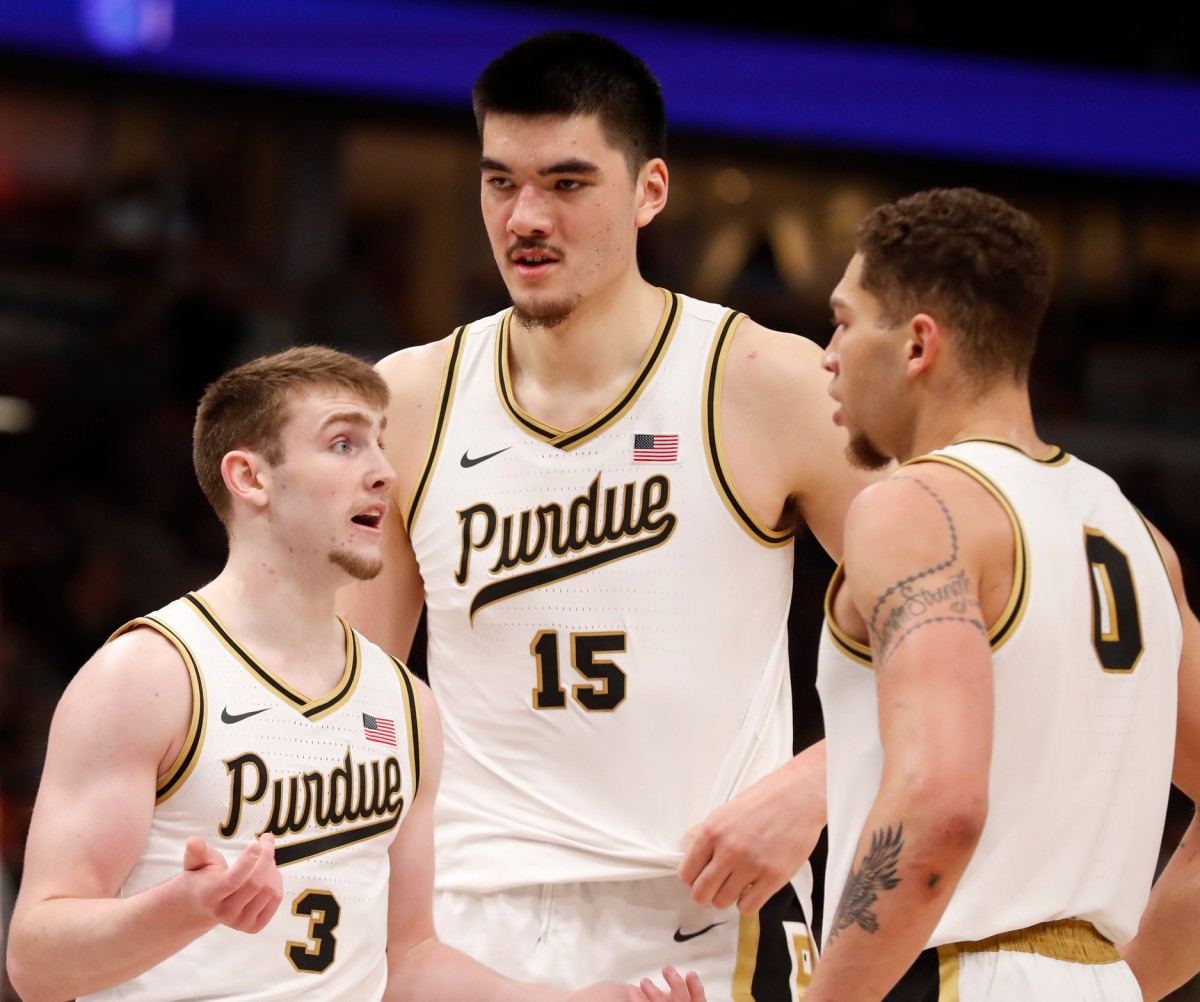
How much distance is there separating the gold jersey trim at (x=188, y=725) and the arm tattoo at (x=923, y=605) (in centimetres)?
118

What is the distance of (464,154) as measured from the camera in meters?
11.3

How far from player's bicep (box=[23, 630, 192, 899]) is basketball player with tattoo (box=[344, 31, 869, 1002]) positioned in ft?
3.04

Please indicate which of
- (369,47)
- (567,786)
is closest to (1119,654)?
A: (567,786)

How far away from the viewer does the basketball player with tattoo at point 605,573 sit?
11.9ft

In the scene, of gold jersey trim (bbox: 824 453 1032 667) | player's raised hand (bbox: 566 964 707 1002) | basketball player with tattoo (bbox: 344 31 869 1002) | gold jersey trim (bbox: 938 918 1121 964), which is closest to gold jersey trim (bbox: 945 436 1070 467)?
gold jersey trim (bbox: 824 453 1032 667)

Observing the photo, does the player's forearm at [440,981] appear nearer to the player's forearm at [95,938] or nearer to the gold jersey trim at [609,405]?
the player's forearm at [95,938]

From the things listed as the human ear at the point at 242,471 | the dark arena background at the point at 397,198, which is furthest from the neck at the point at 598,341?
the dark arena background at the point at 397,198

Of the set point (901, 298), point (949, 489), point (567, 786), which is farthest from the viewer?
point (567, 786)

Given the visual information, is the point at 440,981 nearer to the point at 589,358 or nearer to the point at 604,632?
the point at 604,632

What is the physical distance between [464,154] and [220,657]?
8.56 metres

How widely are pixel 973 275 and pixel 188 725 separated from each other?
1.51 metres

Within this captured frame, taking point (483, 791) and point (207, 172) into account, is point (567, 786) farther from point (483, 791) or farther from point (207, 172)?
point (207, 172)

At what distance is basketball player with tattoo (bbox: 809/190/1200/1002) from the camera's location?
249 centimetres

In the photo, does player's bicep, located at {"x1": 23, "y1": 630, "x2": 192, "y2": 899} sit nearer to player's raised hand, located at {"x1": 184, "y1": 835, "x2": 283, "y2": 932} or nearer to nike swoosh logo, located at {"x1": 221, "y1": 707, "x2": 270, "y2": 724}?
nike swoosh logo, located at {"x1": 221, "y1": 707, "x2": 270, "y2": 724}
